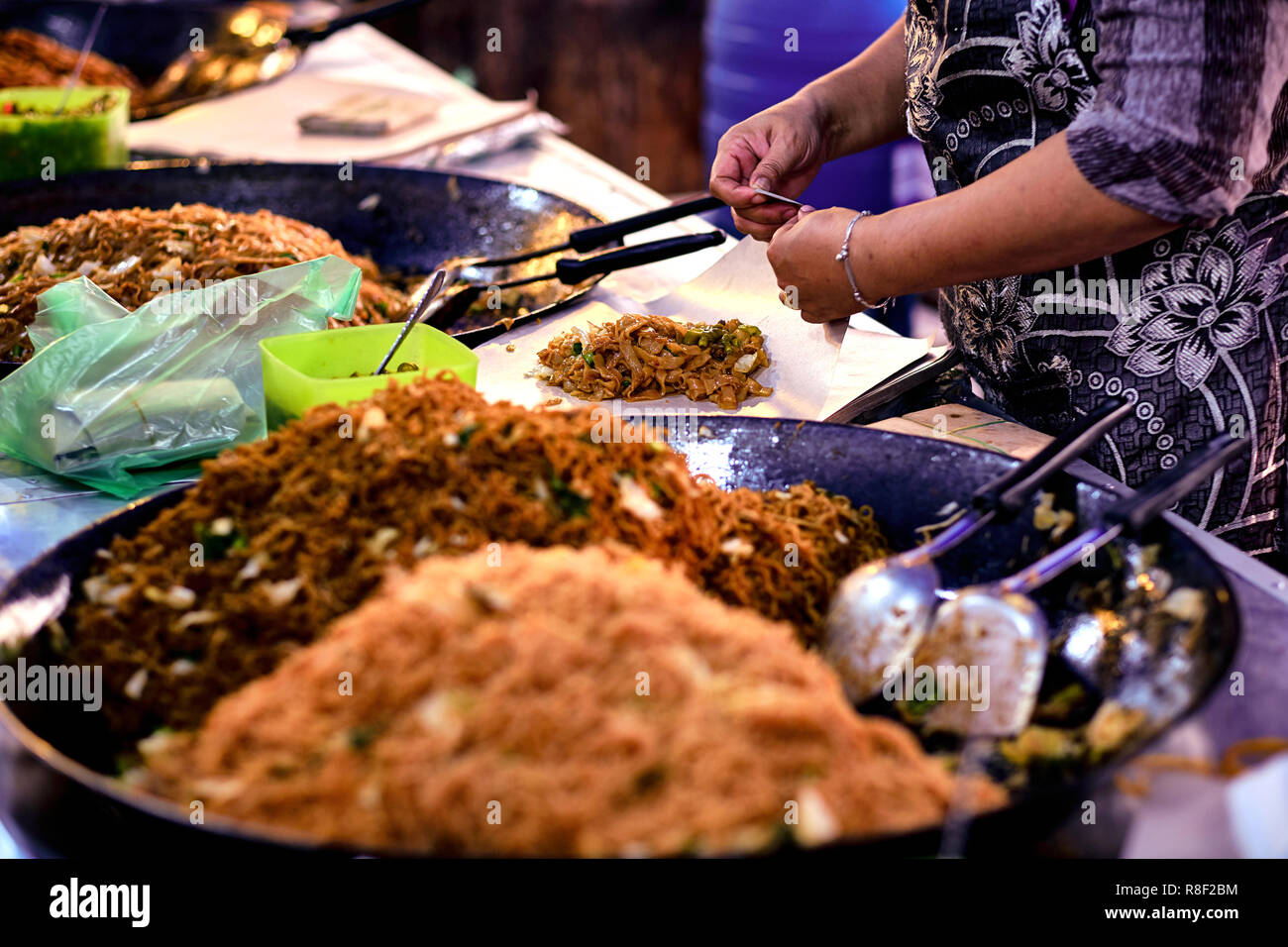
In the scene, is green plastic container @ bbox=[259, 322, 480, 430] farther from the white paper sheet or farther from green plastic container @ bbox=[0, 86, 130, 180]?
green plastic container @ bbox=[0, 86, 130, 180]

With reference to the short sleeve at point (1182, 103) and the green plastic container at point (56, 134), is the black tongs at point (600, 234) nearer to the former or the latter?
the short sleeve at point (1182, 103)

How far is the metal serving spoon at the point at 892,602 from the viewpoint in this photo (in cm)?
88

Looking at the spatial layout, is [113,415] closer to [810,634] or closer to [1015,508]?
[810,634]

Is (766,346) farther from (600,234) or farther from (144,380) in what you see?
(144,380)

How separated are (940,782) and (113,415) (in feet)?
3.41

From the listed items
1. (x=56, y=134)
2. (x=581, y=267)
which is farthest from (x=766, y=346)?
(x=56, y=134)

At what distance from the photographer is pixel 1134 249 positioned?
133 centimetres

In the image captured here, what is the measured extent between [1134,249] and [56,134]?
206 centimetres

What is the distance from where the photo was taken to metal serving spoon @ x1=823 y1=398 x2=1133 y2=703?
88 centimetres

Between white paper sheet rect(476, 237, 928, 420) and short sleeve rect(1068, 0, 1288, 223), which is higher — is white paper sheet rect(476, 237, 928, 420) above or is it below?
below

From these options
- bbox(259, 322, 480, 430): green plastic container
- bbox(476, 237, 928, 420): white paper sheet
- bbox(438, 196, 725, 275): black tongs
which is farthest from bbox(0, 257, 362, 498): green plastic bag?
bbox(438, 196, 725, 275): black tongs

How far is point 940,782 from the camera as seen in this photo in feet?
2.17

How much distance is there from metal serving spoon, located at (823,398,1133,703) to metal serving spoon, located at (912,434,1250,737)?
22 mm
